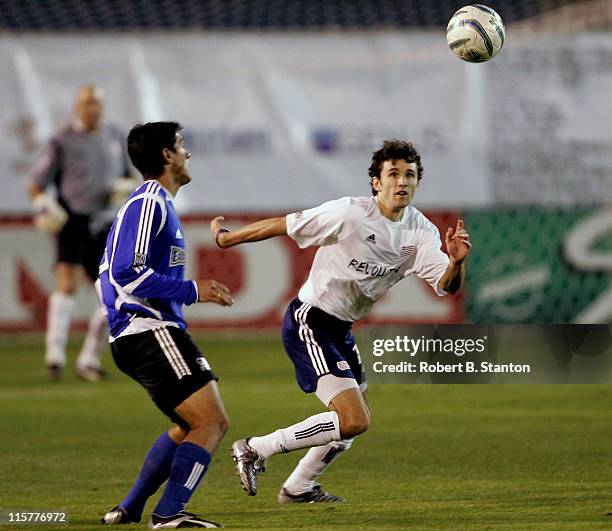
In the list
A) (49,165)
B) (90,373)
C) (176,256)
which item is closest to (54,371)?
(90,373)

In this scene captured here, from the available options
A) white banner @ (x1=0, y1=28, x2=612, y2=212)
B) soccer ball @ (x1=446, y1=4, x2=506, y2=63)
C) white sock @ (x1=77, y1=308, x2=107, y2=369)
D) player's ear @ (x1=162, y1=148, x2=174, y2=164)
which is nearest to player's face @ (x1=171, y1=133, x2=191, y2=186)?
player's ear @ (x1=162, y1=148, x2=174, y2=164)

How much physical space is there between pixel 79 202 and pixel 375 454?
483cm

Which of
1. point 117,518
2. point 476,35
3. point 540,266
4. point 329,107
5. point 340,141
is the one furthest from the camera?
point 329,107

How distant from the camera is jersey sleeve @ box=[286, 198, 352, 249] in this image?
6.42m

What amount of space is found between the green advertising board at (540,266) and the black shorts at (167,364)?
921 cm

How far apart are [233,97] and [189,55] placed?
71 centimetres

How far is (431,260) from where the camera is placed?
6594 millimetres

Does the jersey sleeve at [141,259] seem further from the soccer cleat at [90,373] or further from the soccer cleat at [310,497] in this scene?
the soccer cleat at [90,373]

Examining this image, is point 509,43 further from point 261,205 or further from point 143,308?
point 143,308

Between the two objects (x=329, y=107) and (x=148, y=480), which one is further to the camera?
(x=329, y=107)

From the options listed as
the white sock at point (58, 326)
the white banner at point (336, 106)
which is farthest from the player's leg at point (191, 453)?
the white banner at point (336, 106)

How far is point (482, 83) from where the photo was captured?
1580 centimetres

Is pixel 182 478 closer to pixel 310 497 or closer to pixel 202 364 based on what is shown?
pixel 202 364

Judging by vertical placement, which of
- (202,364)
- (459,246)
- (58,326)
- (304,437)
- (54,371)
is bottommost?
(304,437)
